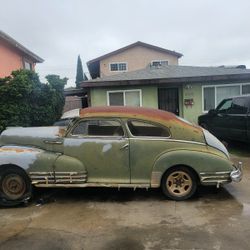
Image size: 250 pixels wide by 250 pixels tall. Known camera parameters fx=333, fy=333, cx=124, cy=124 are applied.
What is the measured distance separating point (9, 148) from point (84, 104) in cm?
1665

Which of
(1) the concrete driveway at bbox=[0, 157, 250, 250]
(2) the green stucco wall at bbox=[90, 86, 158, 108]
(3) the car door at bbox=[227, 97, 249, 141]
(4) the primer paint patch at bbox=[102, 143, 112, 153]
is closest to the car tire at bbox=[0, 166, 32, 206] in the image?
(1) the concrete driveway at bbox=[0, 157, 250, 250]

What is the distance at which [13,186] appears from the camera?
241 inches

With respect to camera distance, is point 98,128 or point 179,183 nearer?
point 179,183

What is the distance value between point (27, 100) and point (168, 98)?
7.00 meters

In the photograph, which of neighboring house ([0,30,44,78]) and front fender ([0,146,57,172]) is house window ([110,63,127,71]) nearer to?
neighboring house ([0,30,44,78])

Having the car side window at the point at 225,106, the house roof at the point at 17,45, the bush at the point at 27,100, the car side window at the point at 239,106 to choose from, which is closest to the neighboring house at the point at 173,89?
the bush at the point at 27,100

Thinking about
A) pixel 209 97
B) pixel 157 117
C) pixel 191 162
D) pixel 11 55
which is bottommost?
pixel 191 162

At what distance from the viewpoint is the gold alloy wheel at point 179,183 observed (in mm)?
6148

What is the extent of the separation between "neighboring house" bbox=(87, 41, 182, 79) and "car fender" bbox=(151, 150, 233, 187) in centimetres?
2966

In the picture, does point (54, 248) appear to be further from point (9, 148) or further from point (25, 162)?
point (9, 148)

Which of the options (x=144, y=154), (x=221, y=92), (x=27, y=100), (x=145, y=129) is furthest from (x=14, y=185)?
(x=221, y=92)

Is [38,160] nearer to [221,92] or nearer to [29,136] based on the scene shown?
[29,136]

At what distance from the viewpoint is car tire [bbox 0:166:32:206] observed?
606 centimetres

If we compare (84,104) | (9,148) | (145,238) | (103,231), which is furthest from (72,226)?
(84,104)
